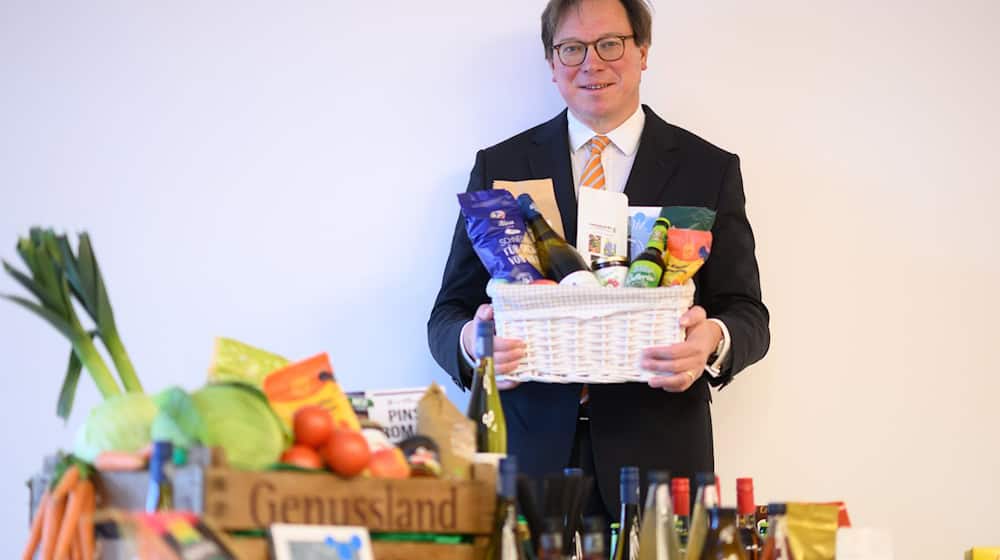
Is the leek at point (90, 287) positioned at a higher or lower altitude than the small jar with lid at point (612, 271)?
lower

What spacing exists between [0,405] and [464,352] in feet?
3.92

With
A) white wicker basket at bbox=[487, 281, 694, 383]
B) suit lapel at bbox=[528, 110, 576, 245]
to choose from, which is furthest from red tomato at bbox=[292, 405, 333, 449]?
suit lapel at bbox=[528, 110, 576, 245]

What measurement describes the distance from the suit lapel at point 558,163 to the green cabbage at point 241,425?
1.40 meters

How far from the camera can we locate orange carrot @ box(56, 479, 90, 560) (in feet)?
4.20

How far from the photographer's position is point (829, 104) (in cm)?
311

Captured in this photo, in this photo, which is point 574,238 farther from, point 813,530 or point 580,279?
point 813,530

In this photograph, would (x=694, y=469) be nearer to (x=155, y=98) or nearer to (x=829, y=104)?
(x=829, y=104)

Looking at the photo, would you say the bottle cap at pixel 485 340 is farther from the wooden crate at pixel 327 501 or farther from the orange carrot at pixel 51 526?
the orange carrot at pixel 51 526

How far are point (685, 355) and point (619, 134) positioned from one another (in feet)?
2.55

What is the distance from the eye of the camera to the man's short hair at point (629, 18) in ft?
9.00

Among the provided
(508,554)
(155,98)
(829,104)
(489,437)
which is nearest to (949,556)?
(829,104)

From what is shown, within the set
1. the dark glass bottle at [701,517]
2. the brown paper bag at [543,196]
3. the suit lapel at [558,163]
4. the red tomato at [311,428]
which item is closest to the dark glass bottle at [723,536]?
the dark glass bottle at [701,517]

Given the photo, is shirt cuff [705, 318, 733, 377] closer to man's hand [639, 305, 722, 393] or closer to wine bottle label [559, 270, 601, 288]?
man's hand [639, 305, 722, 393]

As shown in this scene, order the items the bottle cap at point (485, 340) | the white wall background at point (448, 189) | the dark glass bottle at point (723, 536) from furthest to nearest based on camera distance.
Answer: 1. the white wall background at point (448, 189)
2. the bottle cap at point (485, 340)
3. the dark glass bottle at point (723, 536)
